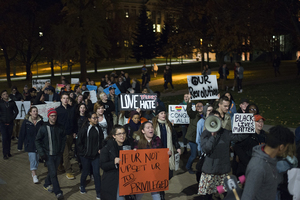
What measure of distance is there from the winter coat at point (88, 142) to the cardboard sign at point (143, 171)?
6.24ft

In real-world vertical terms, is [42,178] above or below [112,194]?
below

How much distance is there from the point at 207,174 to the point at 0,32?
134 feet

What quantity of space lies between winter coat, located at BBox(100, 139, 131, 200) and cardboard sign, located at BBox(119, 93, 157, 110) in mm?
3645

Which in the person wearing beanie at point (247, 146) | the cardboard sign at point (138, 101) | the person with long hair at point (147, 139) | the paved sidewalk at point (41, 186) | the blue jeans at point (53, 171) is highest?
the cardboard sign at point (138, 101)

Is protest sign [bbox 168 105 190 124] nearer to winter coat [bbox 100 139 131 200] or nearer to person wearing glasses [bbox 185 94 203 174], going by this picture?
person wearing glasses [bbox 185 94 203 174]

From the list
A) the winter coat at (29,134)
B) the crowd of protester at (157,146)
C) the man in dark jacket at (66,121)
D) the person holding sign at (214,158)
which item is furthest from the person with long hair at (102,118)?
the person holding sign at (214,158)

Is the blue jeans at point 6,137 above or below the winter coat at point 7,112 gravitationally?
below

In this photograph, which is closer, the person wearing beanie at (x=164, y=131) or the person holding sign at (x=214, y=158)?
the person holding sign at (x=214, y=158)

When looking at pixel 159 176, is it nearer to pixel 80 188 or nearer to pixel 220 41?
pixel 80 188

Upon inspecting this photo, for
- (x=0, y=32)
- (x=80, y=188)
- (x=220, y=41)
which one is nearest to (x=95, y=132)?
(x=80, y=188)

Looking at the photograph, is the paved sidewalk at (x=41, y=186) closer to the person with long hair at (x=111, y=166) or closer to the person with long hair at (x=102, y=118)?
the person with long hair at (x=102, y=118)

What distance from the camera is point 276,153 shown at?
357 cm

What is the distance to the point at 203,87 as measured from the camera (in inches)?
457

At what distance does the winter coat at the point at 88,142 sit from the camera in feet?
22.7
